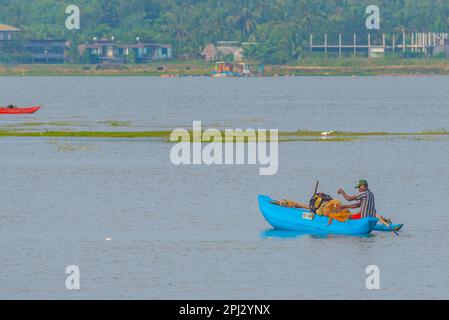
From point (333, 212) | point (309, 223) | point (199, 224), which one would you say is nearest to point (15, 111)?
point (199, 224)

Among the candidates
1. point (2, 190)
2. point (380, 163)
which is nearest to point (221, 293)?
point (2, 190)

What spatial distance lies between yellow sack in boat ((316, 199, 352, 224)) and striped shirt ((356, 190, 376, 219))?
66cm

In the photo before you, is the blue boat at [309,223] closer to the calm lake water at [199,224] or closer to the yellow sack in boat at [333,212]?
the yellow sack in boat at [333,212]

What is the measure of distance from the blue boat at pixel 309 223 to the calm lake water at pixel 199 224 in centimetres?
47

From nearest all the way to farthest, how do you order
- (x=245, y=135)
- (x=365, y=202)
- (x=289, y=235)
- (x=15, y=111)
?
(x=365, y=202)
(x=289, y=235)
(x=245, y=135)
(x=15, y=111)

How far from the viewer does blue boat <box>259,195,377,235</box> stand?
2090 inches

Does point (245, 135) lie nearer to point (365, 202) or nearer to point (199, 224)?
point (199, 224)

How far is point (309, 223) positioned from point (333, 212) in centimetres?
122

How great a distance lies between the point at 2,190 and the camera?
6962 cm

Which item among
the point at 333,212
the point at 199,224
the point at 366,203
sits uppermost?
the point at 366,203

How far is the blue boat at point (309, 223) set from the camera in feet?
174

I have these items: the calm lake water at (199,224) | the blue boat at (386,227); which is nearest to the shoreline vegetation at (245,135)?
the calm lake water at (199,224)

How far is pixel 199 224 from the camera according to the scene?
189 ft
